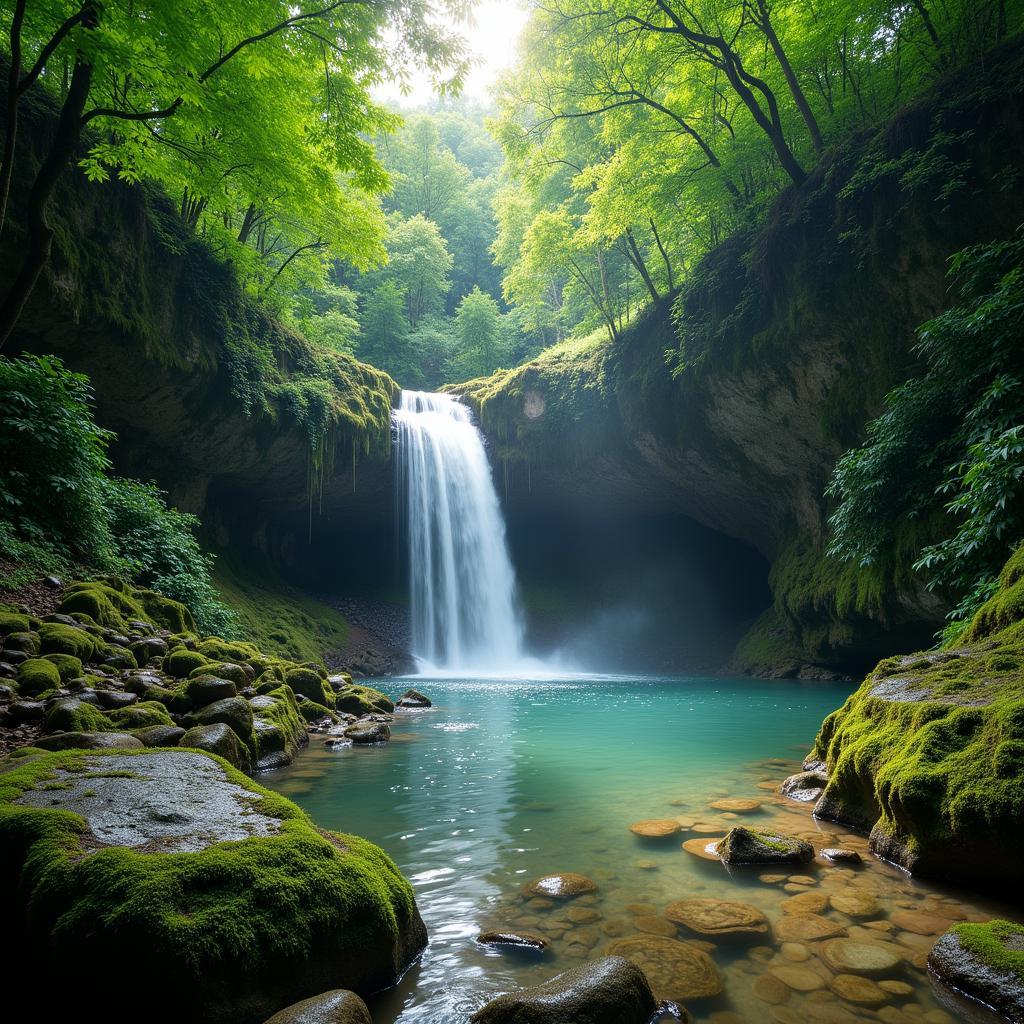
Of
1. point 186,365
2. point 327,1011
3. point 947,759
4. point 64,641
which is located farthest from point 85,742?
point 186,365

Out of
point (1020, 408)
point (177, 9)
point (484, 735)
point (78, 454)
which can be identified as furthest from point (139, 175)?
point (1020, 408)

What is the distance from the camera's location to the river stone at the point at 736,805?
4.27 meters

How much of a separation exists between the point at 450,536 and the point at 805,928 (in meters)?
17.5

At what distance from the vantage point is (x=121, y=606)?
7.09 meters

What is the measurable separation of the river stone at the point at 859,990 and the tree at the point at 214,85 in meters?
8.16

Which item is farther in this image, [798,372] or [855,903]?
[798,372]

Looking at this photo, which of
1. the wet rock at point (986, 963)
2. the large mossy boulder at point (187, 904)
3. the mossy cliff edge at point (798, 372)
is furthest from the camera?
the mossy cliff edge at point (798, 372)

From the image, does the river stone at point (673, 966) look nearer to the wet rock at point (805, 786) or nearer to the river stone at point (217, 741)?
the wet rock at point (805, 786)

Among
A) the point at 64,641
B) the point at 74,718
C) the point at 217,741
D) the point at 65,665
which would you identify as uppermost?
the point at 64,641

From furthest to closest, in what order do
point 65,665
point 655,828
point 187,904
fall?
point 65,665 < point 655,828 < point 187,904

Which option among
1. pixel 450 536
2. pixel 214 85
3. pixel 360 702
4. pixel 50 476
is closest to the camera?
pixel 50 476

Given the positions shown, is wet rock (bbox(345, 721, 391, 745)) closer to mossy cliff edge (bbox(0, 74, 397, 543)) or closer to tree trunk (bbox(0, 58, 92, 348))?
tree trunk (bbox(0, 58, 92, 348))

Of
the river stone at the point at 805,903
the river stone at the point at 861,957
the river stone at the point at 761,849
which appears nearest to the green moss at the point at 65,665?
the river stone at the point at 761,849

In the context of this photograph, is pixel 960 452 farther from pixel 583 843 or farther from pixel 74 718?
pixel 74 718
